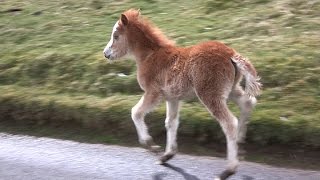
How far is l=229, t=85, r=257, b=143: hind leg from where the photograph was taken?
650 cm

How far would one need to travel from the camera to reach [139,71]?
6.89m

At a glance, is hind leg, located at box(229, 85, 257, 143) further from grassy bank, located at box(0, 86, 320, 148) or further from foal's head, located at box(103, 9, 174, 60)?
foal's head, located at box(103, 9, 174, 60)

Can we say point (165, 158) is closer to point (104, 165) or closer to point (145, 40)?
point (104, 165)

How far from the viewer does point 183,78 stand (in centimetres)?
627

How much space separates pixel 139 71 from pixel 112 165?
1.11m

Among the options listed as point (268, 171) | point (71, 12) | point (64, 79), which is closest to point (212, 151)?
point (268, 171)

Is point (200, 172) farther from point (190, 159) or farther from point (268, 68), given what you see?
point (268, 68)

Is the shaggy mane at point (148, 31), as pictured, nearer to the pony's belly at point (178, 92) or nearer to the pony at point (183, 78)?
the pony at point (183, 78)

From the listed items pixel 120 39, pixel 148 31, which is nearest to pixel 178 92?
pixel 148 31

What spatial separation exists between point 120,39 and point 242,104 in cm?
164

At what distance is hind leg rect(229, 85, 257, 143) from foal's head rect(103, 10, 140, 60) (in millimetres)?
1430

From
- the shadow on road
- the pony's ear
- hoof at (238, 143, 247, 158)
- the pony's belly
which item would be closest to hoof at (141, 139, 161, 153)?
the shadow on road

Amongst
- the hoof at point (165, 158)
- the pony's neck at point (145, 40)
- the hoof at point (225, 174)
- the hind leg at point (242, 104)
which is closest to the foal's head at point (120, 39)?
the pony's neck at point (145, 40)

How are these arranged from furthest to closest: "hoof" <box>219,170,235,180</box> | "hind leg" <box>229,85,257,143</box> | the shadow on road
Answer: "hind leg" <box>229,85,257,143</box> → the shadow on road → "hoof" <box>219,170,235,180</box>
